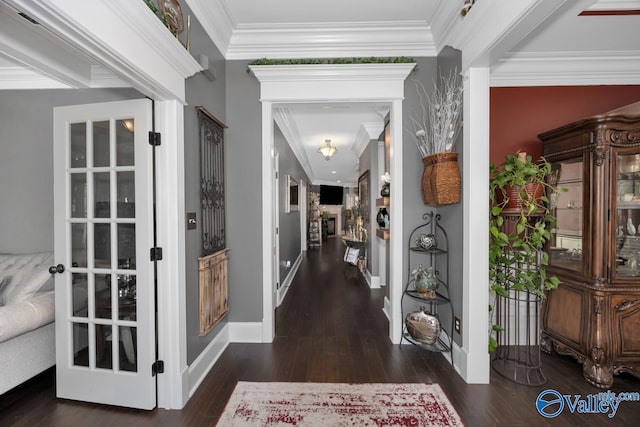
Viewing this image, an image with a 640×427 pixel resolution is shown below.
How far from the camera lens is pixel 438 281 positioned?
258 cm

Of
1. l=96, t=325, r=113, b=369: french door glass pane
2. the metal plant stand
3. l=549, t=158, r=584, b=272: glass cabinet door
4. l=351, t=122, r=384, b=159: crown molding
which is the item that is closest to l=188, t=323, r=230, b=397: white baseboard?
l=96, t=325, r=113, b=369: french door glass pane

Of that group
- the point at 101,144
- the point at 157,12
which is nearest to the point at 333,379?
the point at 101,144

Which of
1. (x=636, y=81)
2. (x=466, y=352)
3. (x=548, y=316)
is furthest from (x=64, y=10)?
(x=636, y=81)

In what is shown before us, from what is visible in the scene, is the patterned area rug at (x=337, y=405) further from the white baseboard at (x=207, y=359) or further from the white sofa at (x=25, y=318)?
the white sofa at (x=25, y=318)

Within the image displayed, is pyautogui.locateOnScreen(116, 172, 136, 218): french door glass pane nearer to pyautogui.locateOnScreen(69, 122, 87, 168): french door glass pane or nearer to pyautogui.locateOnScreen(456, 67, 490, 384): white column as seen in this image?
pyautogui.locateOnScreen(69, 122, 87, 168): french door glass pane

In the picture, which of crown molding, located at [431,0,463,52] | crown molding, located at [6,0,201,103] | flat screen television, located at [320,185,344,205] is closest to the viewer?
crown molding, located at [6,0,201,103]

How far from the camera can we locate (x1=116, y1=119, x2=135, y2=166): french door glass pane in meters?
1.87

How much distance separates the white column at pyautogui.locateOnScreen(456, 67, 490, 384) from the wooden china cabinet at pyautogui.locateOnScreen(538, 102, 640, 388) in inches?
26.4

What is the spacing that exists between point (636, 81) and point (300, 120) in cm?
401

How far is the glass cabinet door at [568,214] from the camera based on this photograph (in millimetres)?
2289

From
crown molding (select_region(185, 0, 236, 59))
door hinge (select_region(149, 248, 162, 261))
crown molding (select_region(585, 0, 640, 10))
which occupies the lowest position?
door hinge (select_region(149, 248, 162, 261))

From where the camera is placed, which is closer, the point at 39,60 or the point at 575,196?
the point at 39,60

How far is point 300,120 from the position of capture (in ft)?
16.0

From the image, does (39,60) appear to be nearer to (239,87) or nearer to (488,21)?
(239,87)
